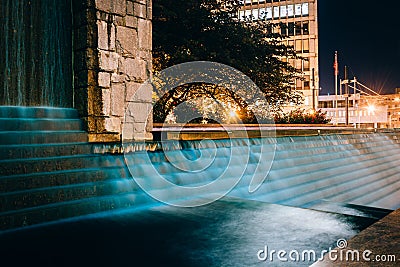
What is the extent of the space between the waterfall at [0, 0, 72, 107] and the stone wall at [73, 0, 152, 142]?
0.77ft

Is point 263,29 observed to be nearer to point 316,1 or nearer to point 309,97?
point 309,97

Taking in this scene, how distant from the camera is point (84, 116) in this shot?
6406 millimetres

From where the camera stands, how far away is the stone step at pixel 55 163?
4.29 meters

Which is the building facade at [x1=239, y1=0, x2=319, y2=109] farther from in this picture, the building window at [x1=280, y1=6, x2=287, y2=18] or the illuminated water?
the illuminated water

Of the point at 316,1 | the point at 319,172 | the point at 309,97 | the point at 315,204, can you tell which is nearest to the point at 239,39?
the point at 319,172

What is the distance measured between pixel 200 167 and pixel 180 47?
24.8ft

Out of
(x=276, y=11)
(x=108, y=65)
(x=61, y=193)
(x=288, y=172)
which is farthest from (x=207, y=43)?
(x=276, y=11)

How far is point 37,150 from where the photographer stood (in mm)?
4789

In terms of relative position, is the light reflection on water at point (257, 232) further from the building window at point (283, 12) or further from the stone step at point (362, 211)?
the building window at point (283, 12)

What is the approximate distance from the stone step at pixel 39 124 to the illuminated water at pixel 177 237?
1970 mm

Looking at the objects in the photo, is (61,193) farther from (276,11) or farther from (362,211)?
(276,11)

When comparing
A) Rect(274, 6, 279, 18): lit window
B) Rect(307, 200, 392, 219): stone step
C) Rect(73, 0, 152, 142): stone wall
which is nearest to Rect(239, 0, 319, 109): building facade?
Rect(274, 6, 279, 18): lit window

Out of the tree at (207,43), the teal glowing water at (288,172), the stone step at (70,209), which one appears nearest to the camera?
the stone step at (70,209)

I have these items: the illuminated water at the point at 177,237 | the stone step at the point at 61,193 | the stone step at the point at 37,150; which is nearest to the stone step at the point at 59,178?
the stone step at the point at 61,193
